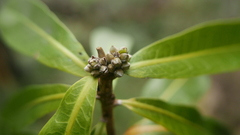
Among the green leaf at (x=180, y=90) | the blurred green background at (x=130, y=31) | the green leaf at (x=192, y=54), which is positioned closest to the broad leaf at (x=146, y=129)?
the green leaf at (x=180, y=90)

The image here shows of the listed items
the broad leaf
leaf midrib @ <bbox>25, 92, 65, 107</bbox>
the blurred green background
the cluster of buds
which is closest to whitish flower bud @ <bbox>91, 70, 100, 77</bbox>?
the cluster of buds

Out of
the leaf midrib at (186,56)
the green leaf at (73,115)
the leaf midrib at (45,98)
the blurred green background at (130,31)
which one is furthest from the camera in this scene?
the blurred green background at (130,31)

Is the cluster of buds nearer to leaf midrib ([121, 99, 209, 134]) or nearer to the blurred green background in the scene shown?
leaf midrib ([121, 99, 209, 134])

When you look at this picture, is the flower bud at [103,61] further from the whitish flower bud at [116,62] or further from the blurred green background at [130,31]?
the blurred green background at [130,31]

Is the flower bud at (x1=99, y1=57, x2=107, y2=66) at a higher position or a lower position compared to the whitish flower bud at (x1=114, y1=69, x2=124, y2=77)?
higher

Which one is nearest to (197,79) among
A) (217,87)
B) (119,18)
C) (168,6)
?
(217,87)

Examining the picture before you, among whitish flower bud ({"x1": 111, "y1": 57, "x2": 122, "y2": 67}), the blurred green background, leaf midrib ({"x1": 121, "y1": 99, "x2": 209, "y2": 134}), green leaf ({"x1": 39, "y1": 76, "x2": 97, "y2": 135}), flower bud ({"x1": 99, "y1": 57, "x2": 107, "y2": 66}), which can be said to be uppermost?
the blurred green background

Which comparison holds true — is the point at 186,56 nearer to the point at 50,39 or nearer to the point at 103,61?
the point at 103,61

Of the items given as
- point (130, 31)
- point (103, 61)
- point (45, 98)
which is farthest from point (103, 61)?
point (130, 31)
